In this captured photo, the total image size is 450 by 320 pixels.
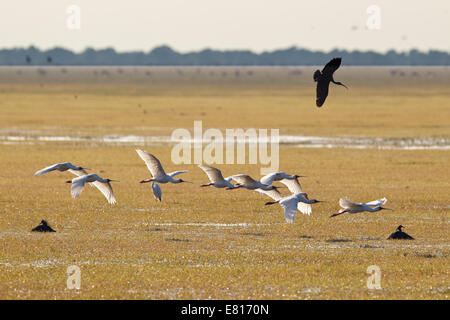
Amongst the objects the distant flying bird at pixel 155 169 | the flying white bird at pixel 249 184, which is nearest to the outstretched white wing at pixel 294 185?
the flying white bird at pixel 249 184

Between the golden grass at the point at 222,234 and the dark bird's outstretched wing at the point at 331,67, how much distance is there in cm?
382

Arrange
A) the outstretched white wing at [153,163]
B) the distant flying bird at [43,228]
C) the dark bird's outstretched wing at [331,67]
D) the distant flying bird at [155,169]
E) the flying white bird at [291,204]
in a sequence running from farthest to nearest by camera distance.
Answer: the distant flying bird at [43,228] < the distant flying bird at [155,169] < the outstretched white wing at [153,163] < the flying white bird at [291,204] < the dark bird's outstretched wing at [331,67]

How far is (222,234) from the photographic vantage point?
71.6 feet

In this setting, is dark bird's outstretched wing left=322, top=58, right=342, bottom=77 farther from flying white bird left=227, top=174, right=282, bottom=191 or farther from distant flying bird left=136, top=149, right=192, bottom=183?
distant flying bird left=136, top=149, right=192, bottom=183

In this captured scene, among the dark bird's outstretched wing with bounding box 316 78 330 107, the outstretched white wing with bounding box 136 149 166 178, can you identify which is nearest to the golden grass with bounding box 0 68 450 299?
the outstretched white wing with bounding box 136 149 166 178

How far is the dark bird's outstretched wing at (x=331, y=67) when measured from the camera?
625 inches

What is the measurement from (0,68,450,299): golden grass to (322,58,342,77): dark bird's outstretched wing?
382 centimetres

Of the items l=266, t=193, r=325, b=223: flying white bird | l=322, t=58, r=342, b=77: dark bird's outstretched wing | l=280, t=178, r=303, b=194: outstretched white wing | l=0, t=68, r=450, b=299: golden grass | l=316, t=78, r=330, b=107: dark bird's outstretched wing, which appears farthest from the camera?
l=280, t=178, r=303, b=194: outstretched white wing

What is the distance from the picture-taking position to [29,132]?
56688 millimetres

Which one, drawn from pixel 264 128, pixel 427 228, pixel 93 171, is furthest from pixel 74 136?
pixel 427 228

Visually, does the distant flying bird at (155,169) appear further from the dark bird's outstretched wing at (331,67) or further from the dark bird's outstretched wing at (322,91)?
the dark bird's outstretched wing at (322,91)

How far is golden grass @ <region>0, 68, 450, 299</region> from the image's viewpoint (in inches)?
639
